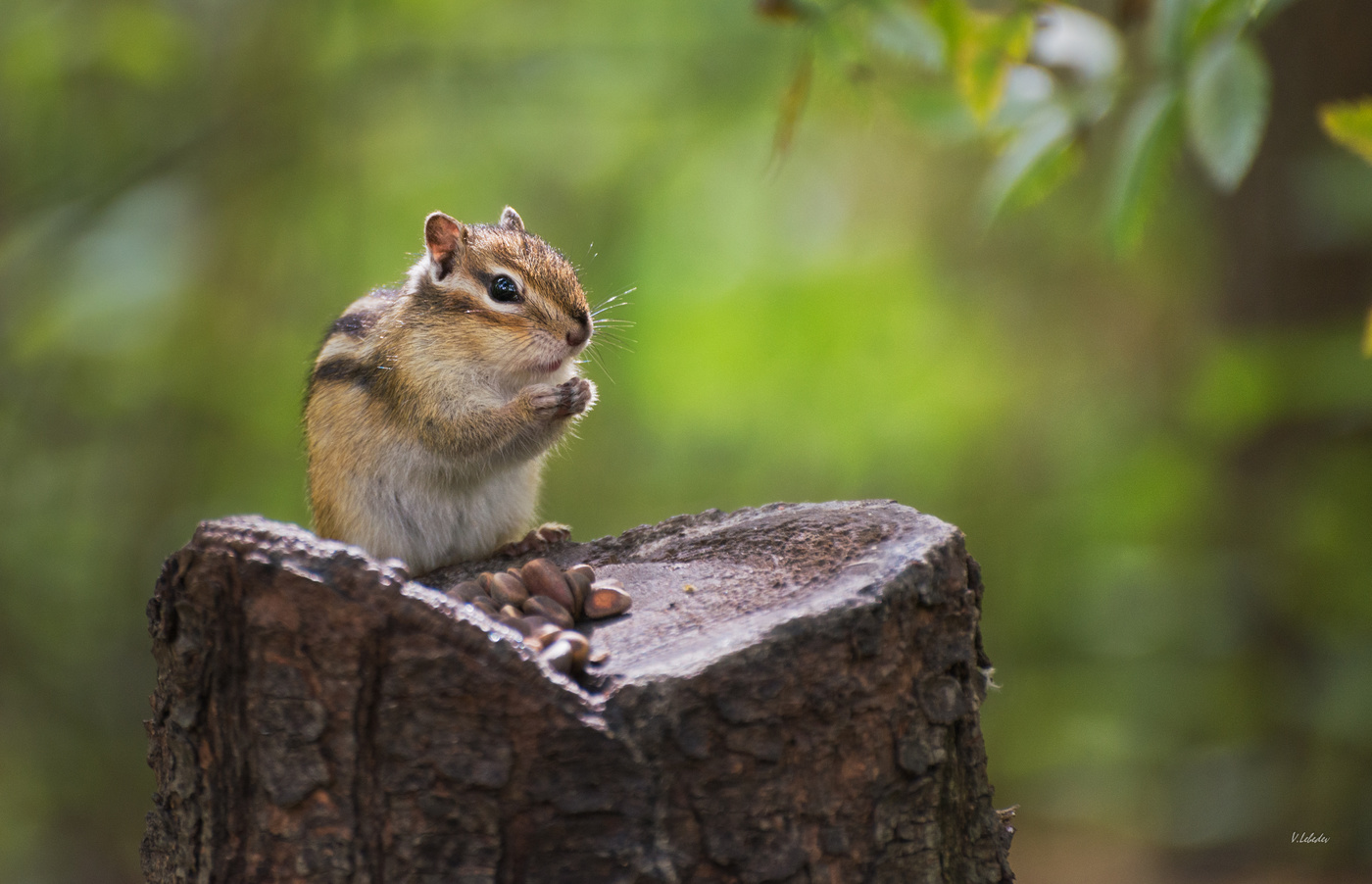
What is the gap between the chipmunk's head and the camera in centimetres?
330

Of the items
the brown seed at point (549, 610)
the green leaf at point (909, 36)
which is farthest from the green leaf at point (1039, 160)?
the brown seed at point (549, 610)

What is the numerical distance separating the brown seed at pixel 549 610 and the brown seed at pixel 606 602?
53 mm

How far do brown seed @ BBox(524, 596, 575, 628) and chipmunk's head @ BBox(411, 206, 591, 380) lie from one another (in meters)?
1.24

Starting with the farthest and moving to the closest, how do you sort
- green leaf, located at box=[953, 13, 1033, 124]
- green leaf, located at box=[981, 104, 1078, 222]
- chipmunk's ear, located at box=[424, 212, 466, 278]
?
chipmunk's ear, located at box=[424, 212, 466, 278] → green leaf, located at box=[981, 104, 1078, 222] → green leaf, located at box=[953, 13, 1033, 124]

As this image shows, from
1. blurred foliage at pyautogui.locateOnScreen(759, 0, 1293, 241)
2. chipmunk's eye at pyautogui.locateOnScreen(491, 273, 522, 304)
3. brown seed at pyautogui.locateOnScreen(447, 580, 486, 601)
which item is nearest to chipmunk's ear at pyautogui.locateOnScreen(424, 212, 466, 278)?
chipmunk's eye at pyautogui.locateOnScreen(491, 273, 522, 304)

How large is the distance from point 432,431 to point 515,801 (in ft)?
5.31

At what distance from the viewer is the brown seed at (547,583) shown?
2.18 meters

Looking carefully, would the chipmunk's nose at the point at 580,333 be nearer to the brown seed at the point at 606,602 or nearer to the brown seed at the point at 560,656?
the brown seed at the point at 606,602

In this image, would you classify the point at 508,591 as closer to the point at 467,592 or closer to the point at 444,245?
the point at 467,592

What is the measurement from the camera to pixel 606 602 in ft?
7.22

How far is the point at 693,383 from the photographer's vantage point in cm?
668

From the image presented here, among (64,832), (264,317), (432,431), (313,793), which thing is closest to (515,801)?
(313,793)

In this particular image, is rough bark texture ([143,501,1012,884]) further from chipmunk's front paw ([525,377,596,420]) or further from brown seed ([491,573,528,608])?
chipmunk's front paw ([525,377,596,420])

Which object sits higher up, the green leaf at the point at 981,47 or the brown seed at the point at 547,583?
the green leaf at the point at 981,47
